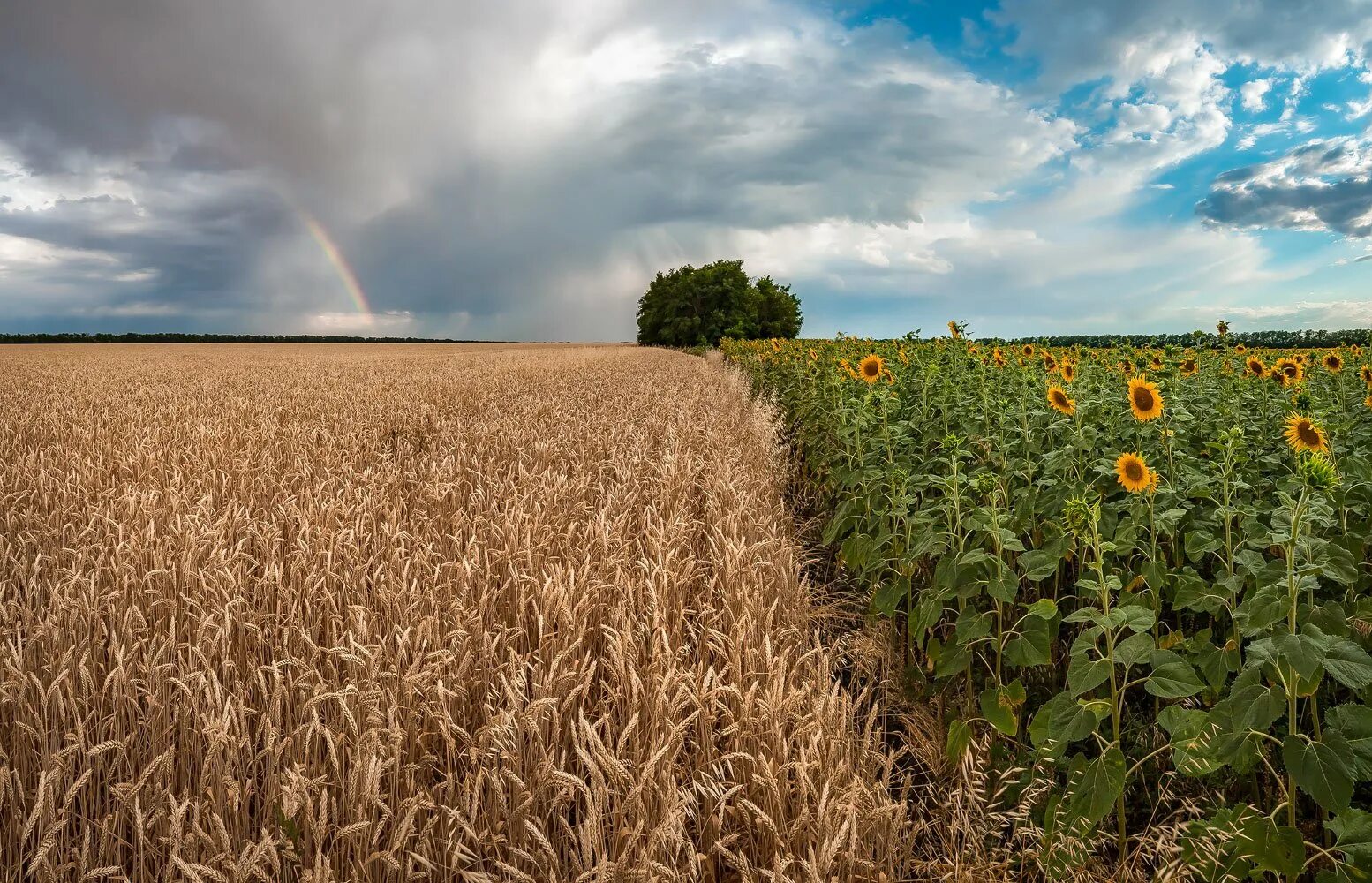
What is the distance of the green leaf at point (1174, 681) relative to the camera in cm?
229

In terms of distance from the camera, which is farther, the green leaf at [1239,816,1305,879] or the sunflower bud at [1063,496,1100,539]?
the sunflower bud at [1063,496,1100,539]

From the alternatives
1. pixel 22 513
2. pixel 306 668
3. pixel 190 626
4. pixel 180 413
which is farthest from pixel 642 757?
pixel 180 413

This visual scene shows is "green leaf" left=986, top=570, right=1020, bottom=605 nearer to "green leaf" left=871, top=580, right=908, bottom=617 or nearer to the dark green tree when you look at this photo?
Result: "green leaf" left=871, top=580, right=908, bottom=617

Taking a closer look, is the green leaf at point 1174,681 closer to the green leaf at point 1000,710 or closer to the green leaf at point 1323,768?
the green leaf at point 1323,768

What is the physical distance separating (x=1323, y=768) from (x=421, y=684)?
266 centimetres

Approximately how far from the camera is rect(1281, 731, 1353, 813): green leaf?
1.96 meters

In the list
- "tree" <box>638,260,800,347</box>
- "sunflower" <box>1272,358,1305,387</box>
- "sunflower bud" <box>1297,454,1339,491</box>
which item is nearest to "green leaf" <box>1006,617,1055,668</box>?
"sunflower bud" <box>1297,454,1339,491</box>

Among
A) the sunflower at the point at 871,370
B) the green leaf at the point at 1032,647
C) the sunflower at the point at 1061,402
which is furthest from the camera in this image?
the sunflower at the point at 871,370

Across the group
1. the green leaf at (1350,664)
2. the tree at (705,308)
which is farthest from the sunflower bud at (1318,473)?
the tree at (705,308)

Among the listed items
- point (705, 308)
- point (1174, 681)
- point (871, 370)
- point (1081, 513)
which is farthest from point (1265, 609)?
point (705, 308)

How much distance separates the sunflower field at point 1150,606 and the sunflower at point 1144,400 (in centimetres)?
1

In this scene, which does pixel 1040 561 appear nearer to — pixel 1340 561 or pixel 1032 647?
pixel 1032 647

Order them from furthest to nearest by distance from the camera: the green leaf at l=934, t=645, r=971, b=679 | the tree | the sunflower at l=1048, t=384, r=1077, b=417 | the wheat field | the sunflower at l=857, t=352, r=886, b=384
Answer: the tree → the sunflower at l=857, t=352, r=886, b=384 → the sunflower at l=1048, t=384, r=1077, b=417 → the green leaf at l=934, t=645, r=971, b=679 → the wheat field

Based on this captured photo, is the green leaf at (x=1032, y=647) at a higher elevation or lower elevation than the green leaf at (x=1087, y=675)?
lower
